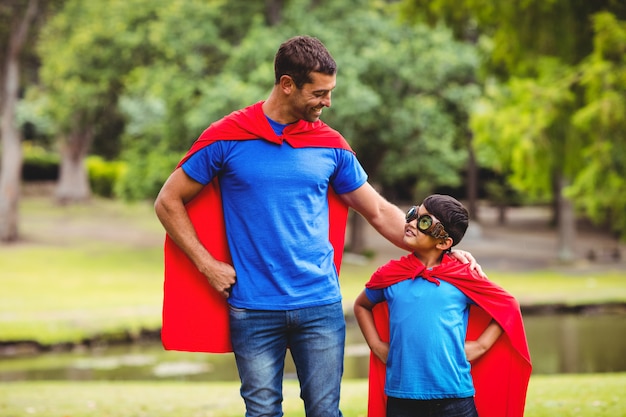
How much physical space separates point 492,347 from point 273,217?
44.0 inches

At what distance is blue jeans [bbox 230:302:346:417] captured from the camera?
3.66m

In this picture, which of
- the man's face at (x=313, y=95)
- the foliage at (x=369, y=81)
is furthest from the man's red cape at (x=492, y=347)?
the foliage at (x=369, y=81)

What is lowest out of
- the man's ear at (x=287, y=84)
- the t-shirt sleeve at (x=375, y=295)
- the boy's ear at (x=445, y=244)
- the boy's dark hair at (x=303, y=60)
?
the t-shirt sleeve at (x=375, y=295)

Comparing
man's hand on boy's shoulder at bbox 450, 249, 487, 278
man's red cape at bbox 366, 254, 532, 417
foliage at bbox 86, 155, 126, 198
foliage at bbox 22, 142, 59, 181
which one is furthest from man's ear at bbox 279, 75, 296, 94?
foliage at bbox 22, 142, 59, 181

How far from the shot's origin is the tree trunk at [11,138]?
2811cm

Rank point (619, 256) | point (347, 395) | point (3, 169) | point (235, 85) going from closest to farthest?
point (347, 395) → point (235, 85) → point (619, 256) → point (3, 169)

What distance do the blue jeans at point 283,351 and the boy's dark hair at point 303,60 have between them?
973 mm

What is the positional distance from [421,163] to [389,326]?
69.2 ft

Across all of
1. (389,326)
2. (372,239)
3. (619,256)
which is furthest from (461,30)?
(372,239)

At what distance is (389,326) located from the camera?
3.87m

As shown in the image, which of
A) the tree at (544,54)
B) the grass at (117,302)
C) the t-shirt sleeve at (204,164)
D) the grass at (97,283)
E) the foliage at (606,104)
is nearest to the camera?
the t-shirt sleeve at (204,164)

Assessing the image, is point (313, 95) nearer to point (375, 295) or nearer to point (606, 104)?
point (375, 295)

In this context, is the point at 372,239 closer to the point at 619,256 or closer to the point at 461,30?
the point at 619,256

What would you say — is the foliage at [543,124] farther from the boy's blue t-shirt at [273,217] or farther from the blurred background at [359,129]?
the boy's blue t-shirt at [273,217]
